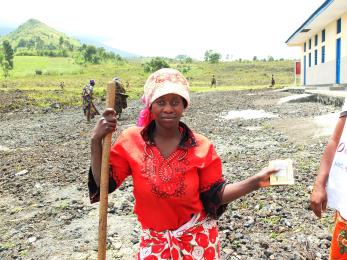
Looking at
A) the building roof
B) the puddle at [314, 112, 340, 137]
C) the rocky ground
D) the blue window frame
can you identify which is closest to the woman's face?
the rocky ground

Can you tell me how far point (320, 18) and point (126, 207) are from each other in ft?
67.1

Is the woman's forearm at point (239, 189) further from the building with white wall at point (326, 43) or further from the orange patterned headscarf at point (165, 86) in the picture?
the building with white wall at point (326, 43)

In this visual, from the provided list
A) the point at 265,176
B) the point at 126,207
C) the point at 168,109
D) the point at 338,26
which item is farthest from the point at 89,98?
the point at 265,176

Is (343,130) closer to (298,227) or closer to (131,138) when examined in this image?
(131,138)

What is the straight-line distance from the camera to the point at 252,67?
83500mm

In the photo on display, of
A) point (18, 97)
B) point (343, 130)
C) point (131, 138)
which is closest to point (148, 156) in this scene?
point (131, 138)

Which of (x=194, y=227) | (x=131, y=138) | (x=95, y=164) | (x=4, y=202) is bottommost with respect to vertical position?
(x=4, y=202)

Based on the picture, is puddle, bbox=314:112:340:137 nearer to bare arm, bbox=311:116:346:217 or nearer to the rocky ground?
the rocky ground

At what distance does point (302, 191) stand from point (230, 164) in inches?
93.9

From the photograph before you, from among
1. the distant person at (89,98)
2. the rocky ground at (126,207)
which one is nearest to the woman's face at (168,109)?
the rocky ground at (126,207)

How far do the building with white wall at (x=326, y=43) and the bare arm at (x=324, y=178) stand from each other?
17776 millimetres

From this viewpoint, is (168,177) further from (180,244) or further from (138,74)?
(138,74)

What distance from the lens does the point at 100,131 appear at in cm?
241

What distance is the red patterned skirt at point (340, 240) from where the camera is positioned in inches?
89.3
